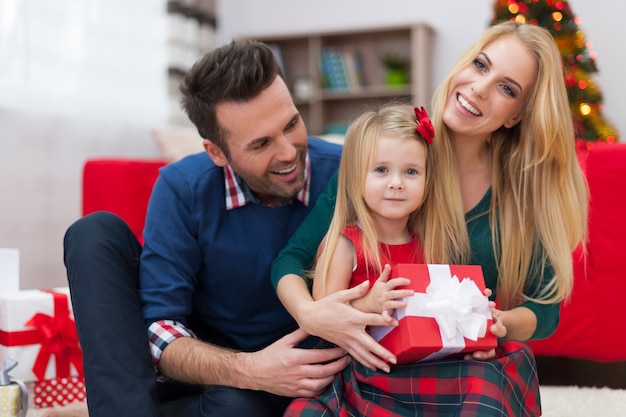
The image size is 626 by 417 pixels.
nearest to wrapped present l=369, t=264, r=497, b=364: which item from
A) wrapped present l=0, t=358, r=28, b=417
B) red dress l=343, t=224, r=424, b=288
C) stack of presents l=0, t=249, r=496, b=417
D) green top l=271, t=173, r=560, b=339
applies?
stack of presents l=0, t=249, r=496, b=417

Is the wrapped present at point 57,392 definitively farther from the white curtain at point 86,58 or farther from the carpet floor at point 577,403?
the white curtain at point 86,58

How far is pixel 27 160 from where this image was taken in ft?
10.5

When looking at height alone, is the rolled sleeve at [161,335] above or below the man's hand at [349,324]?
below

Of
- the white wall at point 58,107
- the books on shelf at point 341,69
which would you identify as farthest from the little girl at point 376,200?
the books on shelf at point 341,69

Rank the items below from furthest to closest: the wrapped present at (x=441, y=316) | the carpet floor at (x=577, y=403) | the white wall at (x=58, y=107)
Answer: the white wall at (x=58, y=107) → the carpet floor at (x=577, y=403) → the wrapped present at (x=441, y=316)

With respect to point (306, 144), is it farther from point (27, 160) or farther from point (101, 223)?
point (27, 160)

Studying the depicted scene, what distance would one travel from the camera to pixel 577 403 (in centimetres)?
197

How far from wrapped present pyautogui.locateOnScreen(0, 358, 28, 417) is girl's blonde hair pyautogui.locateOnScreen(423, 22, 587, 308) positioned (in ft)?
3.09

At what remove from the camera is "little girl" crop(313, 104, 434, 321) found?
1467mm

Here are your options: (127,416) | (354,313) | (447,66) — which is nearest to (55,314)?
(127,416)

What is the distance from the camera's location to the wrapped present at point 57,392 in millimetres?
1985

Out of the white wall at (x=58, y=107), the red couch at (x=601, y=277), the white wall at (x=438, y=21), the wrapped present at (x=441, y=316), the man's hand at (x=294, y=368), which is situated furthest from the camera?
the white wall at (x=438, y=21)

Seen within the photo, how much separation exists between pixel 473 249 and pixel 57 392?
1.22 m

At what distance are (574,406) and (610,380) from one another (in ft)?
1.60
